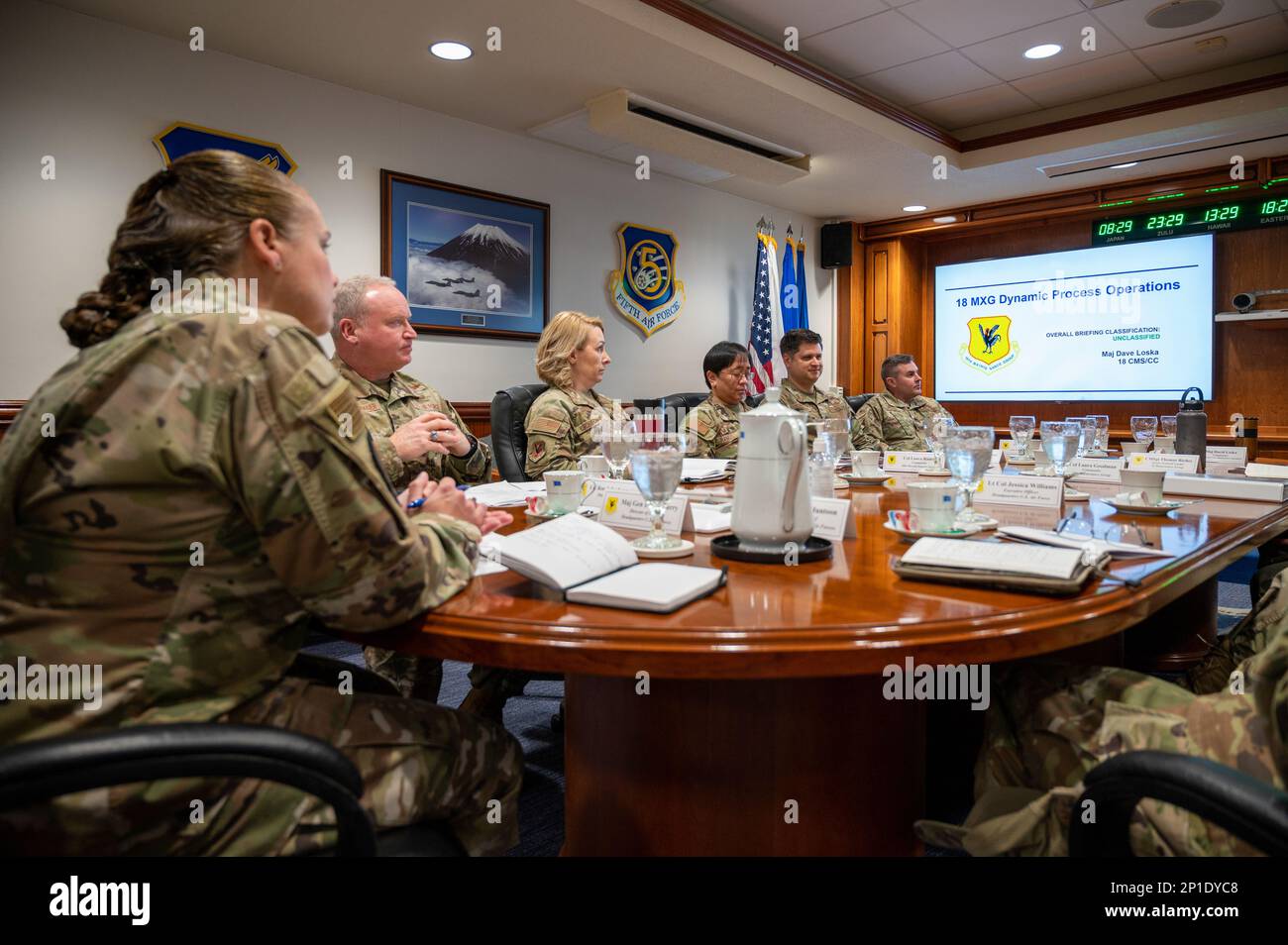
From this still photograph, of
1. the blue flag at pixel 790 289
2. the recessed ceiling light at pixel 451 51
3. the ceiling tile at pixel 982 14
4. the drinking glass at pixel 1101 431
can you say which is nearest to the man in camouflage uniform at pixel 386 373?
the recessed ceiling light at pixel 451 51

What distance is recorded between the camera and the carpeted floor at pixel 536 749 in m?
1.99

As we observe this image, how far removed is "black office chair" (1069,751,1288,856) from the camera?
2.30 ft

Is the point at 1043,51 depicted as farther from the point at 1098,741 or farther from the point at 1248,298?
the point at 1098,741

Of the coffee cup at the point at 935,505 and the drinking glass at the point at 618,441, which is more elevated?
the drinking glass at the point at 618,441

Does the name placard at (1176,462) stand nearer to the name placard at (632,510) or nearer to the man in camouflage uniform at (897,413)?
the name placard at (632,510)

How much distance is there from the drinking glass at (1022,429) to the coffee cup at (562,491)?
159cm

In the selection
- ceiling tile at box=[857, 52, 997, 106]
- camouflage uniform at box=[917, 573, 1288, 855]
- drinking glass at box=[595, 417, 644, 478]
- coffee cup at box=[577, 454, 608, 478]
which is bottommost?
camouflage uniform at box=[917, 573, 1288, 855]

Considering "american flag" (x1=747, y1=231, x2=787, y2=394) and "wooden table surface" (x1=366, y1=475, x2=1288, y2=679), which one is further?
"american flag" (x1=747, y1=231, x2=787, y2=394)

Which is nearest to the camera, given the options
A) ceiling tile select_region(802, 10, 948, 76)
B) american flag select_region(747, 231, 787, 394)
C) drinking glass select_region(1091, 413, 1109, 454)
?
drinking glass select_region(1091, 413, 1109, 454)

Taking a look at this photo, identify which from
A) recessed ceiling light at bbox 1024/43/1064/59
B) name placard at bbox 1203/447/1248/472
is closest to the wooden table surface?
name placard at bbox 1203/447/1248/472

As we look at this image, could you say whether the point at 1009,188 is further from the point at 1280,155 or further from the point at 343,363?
the point at 343,363

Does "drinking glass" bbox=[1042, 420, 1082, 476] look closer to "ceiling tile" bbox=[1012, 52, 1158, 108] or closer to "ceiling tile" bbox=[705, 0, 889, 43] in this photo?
"ceiling tile" bbox=[705, 0, 889, 43]

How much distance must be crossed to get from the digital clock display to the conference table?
5405mm

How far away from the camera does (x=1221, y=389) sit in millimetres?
6121
